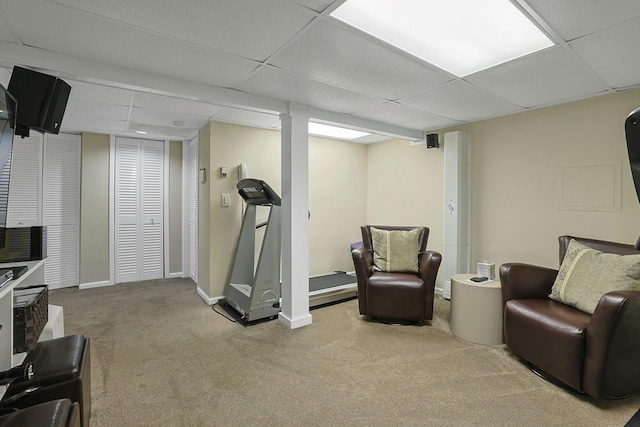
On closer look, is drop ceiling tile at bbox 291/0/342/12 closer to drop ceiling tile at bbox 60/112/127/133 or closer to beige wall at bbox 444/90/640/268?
beige wall at bbox 444/90/640/268

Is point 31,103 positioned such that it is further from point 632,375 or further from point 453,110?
point 632,375

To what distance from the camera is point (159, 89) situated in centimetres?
247

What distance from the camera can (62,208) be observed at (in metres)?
4.48

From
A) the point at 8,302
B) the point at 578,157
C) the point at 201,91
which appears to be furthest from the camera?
the point at 578,157

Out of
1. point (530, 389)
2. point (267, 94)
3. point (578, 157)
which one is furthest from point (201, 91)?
point (578, 157)

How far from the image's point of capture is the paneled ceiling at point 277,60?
5.39ft

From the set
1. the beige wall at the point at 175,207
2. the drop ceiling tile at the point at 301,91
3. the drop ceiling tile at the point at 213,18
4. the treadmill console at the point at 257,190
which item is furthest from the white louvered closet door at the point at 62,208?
the drop ceiling tile at the point at 213,18

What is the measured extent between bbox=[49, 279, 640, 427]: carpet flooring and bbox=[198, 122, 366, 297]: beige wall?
3.18ft

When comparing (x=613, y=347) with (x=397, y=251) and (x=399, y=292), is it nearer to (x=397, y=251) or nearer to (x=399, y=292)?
(x=399, y=292)

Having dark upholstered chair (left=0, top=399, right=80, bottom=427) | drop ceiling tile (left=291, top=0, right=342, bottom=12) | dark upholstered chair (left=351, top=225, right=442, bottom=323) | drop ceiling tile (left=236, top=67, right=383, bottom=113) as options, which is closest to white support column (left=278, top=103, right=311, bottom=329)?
drop ceiling tile (left=236, top=67, right=383, bottom=113)

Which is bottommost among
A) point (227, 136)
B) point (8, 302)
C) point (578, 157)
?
point (8, 302)

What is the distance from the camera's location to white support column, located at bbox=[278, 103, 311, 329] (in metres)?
3.16

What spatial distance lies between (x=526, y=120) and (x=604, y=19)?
1967mm

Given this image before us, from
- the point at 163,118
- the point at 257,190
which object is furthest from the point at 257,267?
the point at 163,118
